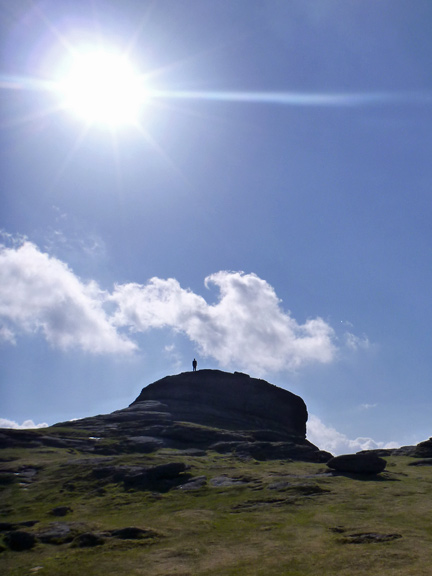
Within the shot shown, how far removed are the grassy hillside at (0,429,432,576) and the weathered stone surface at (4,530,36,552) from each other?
0.62 meters

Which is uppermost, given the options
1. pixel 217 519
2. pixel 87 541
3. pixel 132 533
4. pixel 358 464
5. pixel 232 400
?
pixel 232 400

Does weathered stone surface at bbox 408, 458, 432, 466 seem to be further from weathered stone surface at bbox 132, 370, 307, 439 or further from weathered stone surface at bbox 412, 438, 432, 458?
weathered stone surface at bbox 132, 370, 307, 439

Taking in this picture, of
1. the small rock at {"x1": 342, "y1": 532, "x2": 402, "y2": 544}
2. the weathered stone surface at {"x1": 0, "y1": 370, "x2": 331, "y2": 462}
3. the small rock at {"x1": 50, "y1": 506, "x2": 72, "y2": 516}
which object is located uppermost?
the weathered stone surface at {"x1": 0, "y1": 370, "x2": 331, "y2": 462}

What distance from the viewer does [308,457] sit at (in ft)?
326

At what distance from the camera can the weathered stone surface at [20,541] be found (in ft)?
151

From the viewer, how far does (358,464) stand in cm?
7775

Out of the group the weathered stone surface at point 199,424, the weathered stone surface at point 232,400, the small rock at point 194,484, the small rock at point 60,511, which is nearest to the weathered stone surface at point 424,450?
the weathered stone surface at point 199,424

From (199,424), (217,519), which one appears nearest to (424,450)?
(199,424)

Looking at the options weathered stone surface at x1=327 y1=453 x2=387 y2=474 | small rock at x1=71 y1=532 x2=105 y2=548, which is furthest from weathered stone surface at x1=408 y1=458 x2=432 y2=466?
small rock at x1=71 y1=532 x2=105 y2=548

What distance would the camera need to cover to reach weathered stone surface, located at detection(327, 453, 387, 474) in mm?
77438

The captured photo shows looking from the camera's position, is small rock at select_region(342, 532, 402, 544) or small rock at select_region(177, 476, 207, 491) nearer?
small rock at select_region(342, 532, 402, 544)

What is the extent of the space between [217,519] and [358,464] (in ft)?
115

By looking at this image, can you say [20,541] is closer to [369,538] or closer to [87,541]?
[87,541]

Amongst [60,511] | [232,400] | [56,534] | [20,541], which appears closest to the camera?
[20,541]
